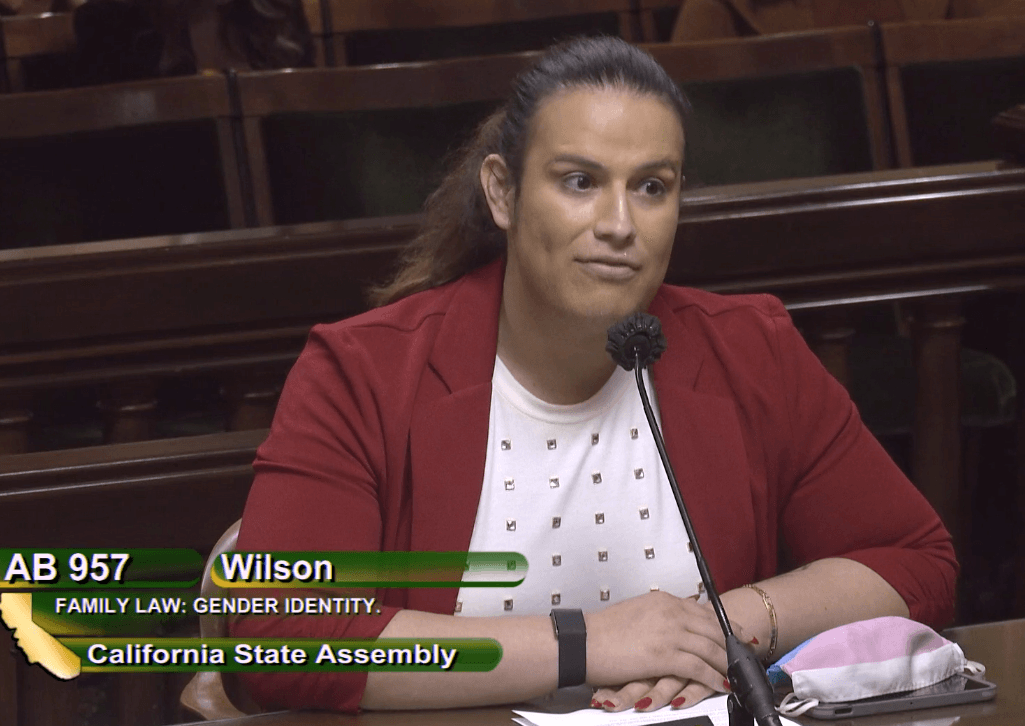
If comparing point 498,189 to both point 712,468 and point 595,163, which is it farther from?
point 712,468

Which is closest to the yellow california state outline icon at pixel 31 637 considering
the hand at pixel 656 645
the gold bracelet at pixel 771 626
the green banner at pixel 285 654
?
the green banner at pixel 285 654

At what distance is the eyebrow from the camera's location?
85 cm

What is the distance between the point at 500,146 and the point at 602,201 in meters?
0.13

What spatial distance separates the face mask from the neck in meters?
0.28

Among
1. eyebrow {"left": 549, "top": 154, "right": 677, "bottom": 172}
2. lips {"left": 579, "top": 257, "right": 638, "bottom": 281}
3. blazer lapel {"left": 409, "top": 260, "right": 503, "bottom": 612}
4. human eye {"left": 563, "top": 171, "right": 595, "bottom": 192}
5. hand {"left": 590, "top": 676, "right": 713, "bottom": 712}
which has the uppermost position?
eyebrow {"left": 549, "top": 154, "right": 677, "bottom": 172}

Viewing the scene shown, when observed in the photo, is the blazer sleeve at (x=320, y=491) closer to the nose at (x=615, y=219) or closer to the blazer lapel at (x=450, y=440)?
the blazer lapel at (x=450, y=440)

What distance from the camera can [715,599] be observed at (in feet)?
2.06

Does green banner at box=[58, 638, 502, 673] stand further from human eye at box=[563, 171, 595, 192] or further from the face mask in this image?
human eye at box=[563, 171, 595, 192]

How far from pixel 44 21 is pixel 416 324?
1.63 m

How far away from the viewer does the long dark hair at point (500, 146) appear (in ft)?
2.92

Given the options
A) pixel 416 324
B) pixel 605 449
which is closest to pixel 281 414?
pixel 416 324

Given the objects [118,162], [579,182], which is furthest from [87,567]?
[118,162]

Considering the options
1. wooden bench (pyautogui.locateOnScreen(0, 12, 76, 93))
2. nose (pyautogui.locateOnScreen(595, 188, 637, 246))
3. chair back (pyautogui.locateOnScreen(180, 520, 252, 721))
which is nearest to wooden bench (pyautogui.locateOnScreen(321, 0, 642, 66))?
wooden bench (pyautogui.locateOnScreen(0, 12, 76, 93))

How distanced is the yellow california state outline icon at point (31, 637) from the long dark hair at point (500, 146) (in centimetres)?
36
